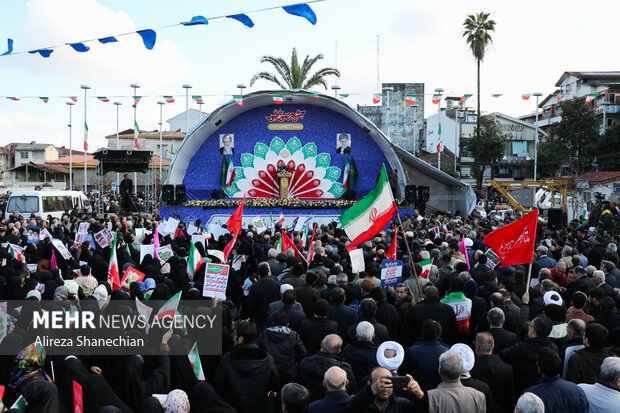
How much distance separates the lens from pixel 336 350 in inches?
195

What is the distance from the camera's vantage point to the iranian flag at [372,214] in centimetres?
823

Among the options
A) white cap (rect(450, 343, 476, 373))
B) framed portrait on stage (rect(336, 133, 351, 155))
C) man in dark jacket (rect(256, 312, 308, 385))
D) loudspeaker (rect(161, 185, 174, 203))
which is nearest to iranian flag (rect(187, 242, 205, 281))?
man in dark jacket (rect(256, 312, 308, 385))

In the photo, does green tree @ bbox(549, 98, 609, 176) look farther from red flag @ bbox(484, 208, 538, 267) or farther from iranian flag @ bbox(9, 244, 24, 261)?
iranian flag @ bbox(9, 244, 24, 261)

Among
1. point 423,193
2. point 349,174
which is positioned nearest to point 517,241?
point 423,193

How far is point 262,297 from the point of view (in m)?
7.62

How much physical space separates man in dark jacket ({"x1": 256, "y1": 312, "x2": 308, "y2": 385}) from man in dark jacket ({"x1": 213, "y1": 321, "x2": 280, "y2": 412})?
19.0 inches

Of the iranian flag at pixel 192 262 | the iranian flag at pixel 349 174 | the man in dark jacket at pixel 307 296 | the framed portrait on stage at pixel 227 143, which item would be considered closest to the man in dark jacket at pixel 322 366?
the man in dark jacket at pixel 307 296

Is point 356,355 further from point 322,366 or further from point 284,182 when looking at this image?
point 284,182

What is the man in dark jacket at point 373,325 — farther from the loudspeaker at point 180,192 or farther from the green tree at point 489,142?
the green tree at point 489,142

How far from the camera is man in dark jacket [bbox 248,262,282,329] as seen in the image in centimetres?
761

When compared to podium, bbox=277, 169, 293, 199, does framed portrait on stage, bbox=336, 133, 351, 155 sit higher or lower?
higher

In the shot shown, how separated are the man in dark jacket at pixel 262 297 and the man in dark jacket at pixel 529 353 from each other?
323 centimetres

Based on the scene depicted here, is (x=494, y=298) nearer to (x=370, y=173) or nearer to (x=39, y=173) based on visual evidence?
(x=370, y=173)

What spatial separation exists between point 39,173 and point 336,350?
58.6 m
